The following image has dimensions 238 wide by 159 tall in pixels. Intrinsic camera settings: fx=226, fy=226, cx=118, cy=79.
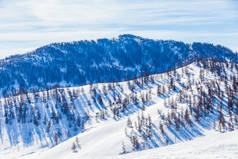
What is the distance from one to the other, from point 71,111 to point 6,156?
5464 centimetres

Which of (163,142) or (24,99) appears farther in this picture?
(24,99)

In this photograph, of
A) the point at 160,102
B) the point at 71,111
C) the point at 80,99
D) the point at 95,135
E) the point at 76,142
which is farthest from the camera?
the point at 80,99

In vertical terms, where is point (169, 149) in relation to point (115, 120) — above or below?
above

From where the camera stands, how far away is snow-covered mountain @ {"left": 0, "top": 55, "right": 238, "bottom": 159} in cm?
9919

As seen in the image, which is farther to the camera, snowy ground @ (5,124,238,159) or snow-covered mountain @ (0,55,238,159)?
snow-covered mountain @ (0,55,238,159)

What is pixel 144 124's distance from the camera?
373 ft

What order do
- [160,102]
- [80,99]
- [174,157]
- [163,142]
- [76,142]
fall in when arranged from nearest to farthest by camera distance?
[174,157] → [163,142] → [76,142] → [160,102] → [80,99]

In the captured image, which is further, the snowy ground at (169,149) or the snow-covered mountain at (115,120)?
the snow-covered mountain at (115,120)

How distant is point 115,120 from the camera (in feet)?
461

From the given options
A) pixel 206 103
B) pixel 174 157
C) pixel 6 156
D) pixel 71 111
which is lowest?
pixel 6 156

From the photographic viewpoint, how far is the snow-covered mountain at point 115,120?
99188 mm

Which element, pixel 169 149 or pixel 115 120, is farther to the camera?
pixel 115 120

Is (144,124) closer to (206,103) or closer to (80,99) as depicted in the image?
(206,103)

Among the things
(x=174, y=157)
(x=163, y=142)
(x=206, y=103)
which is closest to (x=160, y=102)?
(x=206, y=103)
